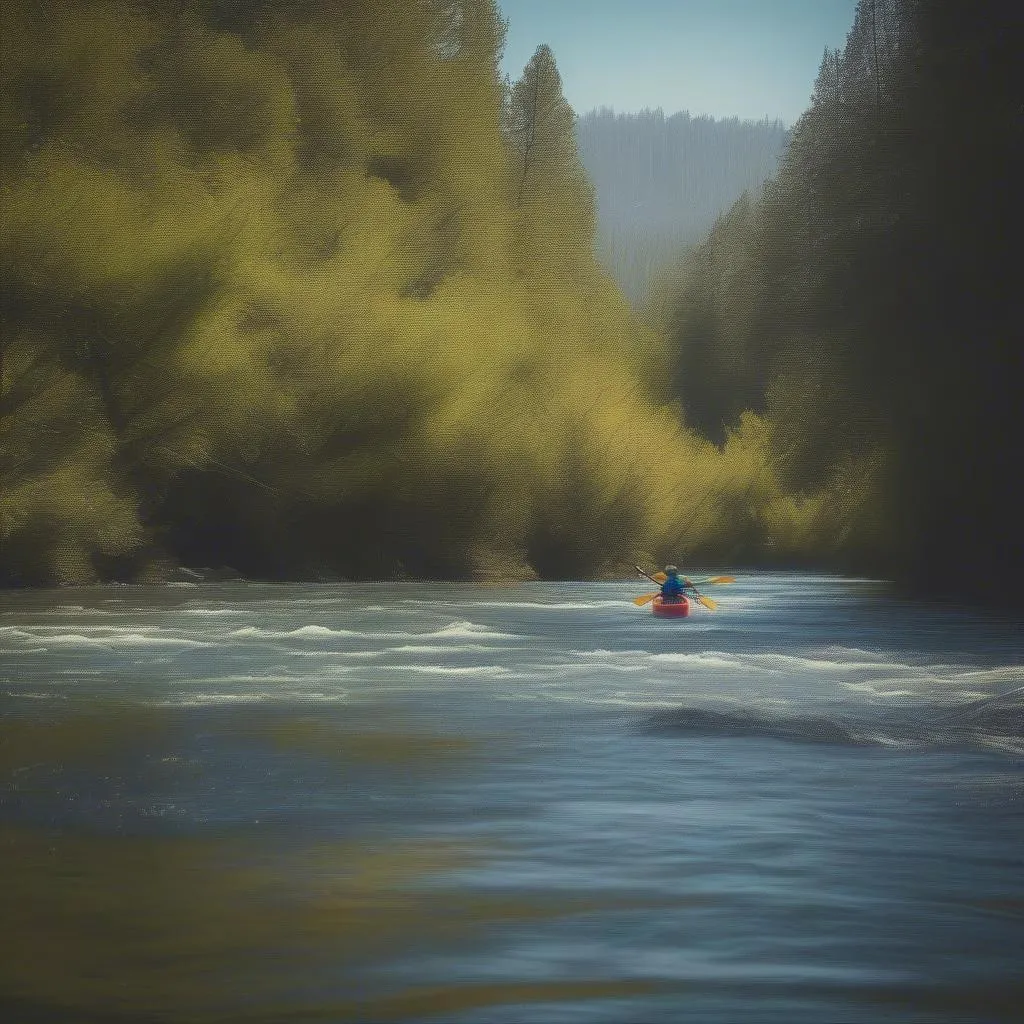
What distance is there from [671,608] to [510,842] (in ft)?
60.8

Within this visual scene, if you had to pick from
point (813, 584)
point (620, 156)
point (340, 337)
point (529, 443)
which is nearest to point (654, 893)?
point (340, 337)

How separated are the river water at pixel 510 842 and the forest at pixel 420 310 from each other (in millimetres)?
11051

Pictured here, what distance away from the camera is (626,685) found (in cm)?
1487

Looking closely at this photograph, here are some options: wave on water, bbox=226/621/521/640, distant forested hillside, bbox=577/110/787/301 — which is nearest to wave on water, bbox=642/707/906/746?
wave on water, bbox=226/621/521/640

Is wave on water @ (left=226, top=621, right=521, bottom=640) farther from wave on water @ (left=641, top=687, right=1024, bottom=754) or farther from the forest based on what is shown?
wave on water @ (left=641, top=687, right=1024, bottom=754)

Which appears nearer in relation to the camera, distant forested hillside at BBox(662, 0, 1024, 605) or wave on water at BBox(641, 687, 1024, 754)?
wave on water at BBox(641, 687, 1024, 754)

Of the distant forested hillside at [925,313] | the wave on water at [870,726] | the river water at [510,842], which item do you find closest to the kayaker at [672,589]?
the distant forested hillside at [925,313]

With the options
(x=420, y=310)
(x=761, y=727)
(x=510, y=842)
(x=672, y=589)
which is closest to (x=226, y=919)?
(x=510, y=842)

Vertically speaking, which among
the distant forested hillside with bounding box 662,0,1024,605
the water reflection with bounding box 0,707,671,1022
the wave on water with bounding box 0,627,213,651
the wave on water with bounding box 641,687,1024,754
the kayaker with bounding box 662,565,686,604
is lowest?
the water reflection with bounding box 0,707,671,1022

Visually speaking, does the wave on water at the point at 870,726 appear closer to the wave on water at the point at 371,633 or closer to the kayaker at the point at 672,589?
the wave on water at the point at 371,633

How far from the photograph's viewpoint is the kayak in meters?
25.8

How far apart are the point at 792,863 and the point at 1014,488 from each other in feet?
67.2

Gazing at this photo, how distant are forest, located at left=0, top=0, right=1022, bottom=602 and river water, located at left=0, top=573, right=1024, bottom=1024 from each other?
36.3 ft

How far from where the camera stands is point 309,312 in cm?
3222
